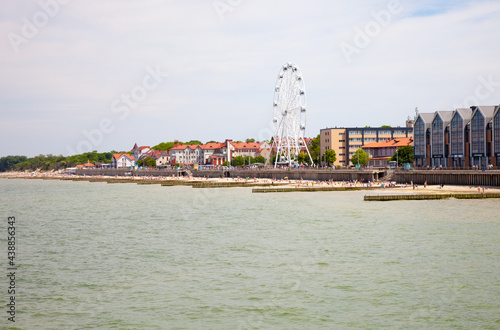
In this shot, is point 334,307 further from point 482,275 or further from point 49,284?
point 49,284

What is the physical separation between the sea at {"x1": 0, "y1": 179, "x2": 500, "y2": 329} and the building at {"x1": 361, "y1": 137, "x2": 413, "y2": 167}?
10779cm

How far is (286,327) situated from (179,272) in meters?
10.1

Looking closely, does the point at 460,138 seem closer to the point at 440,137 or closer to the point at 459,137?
the point at 459,137

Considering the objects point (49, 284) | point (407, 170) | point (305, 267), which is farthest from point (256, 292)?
point (407, 170)

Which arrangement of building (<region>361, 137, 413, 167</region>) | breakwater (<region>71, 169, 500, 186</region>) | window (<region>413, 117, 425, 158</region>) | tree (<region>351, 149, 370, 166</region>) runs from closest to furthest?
breakwater (<region>71, 169, 500, 186</region>) → window (<region>413, 117, 425, 158</region>) → tree (<region>351, 149, 370, 166</region>) → building (<region>361, 137, 413, 167</region>)

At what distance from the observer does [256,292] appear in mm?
24031

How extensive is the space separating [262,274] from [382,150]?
14174cm

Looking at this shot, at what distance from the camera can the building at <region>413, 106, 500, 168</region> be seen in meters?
96.6

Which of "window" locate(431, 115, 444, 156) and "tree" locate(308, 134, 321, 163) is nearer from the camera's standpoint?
"window" locate(431, 115, 444, 156)

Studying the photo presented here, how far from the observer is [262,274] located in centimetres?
2750

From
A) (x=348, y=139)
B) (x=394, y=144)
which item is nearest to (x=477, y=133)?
(x=394, y=144)

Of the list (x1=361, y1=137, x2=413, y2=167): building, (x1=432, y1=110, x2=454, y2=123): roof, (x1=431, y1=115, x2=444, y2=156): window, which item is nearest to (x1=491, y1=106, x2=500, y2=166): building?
(x1=432, y1=110, x2=454, y2=123): roof

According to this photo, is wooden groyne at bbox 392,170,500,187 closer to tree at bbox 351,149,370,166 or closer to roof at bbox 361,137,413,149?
tree at bbox 351,149,370,166

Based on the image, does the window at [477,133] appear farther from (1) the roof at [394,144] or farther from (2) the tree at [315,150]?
(2) the tree at [315,150]
